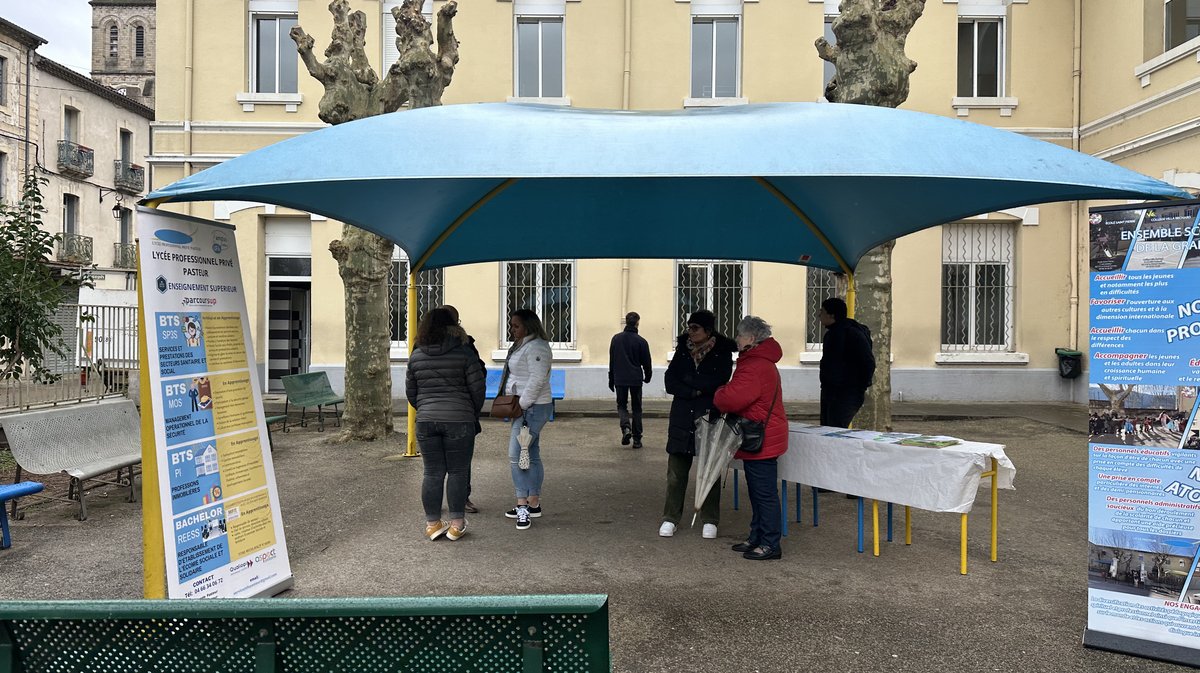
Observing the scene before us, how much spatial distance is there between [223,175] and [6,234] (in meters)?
6.60

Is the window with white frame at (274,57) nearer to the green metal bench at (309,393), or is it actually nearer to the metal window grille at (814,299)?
the green metal bench at (309,393)

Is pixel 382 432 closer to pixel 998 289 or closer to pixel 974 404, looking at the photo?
pixel 974 404

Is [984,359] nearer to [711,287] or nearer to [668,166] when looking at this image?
[711,287]

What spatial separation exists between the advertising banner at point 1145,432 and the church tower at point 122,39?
70.5 meters

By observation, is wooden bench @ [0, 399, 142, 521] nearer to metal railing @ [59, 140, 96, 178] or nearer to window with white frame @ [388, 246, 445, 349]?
window with white frame @ [388, 246, 445, 349]

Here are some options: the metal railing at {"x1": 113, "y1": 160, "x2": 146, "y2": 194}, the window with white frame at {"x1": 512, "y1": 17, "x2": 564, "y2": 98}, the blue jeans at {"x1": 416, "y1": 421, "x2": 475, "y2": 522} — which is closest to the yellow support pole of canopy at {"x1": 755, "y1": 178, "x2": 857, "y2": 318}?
the blue jeans at {"x1": 416, "y1": 421, "x2": 475, "y2": 522}

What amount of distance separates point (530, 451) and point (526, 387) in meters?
0.54

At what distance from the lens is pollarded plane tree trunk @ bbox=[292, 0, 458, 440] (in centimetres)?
1092

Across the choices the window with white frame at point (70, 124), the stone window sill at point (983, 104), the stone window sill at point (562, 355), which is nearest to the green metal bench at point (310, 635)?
the stone window sill at point (562, 355)

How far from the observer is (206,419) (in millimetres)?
4691

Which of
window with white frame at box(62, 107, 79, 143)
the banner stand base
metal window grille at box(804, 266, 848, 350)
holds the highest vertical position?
window with white frame at box(62, 107, 79, 143)

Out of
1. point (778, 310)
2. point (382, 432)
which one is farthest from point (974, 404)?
point (382, 432)

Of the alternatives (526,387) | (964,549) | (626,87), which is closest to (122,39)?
(626,87)

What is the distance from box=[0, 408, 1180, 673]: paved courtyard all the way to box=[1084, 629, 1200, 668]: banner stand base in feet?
0.15
